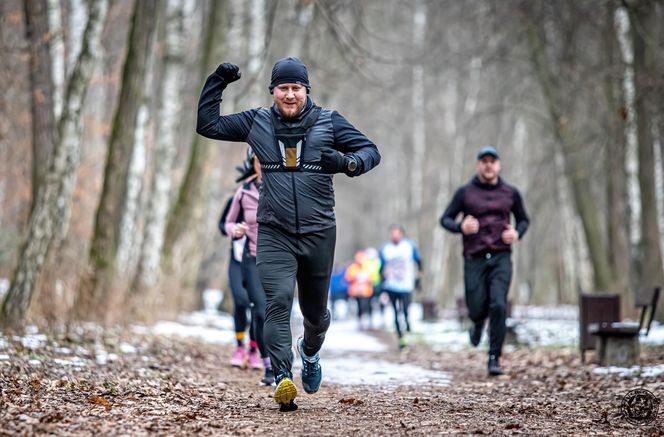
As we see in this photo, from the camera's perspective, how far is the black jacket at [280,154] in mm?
6711

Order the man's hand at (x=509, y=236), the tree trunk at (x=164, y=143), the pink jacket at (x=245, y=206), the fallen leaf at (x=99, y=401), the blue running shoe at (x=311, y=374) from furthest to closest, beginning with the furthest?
the tree trunk at (x=164, y=143) < the man's hand at (x=509, y=236) < the pink jacket at (x=245, y=206) < the blue running shoe at (x=311, y=374) < the fallen leaf at (x=99, y=401)

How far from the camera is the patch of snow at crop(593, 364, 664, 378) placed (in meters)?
9.34

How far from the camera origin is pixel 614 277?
20.6 meters

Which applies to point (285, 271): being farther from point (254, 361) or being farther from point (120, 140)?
point (120, 140)

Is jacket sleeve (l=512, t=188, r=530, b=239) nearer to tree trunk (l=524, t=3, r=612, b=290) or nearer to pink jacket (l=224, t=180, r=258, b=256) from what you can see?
pink jacket (l=224, t=180, r=258, b=256)

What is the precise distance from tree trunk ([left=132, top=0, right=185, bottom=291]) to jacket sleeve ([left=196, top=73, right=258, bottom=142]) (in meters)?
11.1

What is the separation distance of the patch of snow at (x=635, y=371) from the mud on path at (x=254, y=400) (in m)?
0.17

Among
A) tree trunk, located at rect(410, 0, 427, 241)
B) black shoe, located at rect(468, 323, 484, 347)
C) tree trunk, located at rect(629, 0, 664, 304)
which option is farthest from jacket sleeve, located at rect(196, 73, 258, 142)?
tree trunk, located at rect(410, 0, 427, 241)

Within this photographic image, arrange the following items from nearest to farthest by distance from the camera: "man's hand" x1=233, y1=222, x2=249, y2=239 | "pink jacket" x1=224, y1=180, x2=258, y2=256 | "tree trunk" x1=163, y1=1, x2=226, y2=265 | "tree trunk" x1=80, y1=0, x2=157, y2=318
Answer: "man's hand" x1=233, y1=222, x2=249, y2=239, "pink jacket" x1=224, y1=180, x2=258, y2=256, "tree trunk" x1=80, y1=0, x2=157, y2=318, "tree trunk" x1=163, y1=1, x2=226, y2=265

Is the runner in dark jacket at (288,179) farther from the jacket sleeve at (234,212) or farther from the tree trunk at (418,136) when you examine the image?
the tree trunk at (418,136)

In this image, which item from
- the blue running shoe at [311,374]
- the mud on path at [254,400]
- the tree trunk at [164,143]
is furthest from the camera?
the tree trunk at [164,143]

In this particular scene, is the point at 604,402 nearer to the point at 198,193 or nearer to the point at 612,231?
the point at 198,193

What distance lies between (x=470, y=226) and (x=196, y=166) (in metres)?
9.81

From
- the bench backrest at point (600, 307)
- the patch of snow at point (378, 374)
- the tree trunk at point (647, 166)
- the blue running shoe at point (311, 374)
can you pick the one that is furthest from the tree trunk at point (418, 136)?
the blue running shoe at point (311, 374)
